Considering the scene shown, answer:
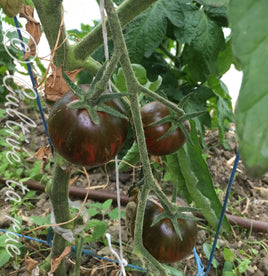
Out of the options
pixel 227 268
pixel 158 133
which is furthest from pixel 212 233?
pixel 158 133

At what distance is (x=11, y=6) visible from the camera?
1.47 feet

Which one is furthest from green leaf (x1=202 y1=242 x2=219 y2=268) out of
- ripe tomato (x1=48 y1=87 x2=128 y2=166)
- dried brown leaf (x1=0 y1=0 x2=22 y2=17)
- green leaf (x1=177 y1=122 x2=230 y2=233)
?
dried brown leaf (x1=0 y1=0 x2=22 y2=17)

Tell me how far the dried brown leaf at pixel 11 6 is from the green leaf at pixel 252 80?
1.22 ft

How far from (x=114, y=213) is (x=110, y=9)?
0.69 m

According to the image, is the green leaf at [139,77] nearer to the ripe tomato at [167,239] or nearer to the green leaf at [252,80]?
the ripe tomato at [167,239]

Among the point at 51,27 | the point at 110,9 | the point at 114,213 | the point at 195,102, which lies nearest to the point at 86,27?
the point at 195,102

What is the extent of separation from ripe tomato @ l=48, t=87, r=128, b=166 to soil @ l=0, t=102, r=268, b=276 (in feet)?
1.60

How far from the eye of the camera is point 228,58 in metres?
1.23

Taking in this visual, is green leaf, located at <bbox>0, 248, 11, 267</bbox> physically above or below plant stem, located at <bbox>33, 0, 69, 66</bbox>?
below

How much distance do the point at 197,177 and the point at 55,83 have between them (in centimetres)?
33

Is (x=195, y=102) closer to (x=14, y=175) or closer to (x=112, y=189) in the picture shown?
(x=112, y=189)

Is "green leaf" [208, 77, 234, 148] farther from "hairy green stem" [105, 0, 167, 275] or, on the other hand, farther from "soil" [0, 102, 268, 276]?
"hairy green stem" [105, 0, 167, 275]

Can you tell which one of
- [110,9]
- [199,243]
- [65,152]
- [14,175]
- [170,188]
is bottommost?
[199,243]

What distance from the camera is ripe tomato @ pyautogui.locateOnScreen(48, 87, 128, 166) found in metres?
0.37
